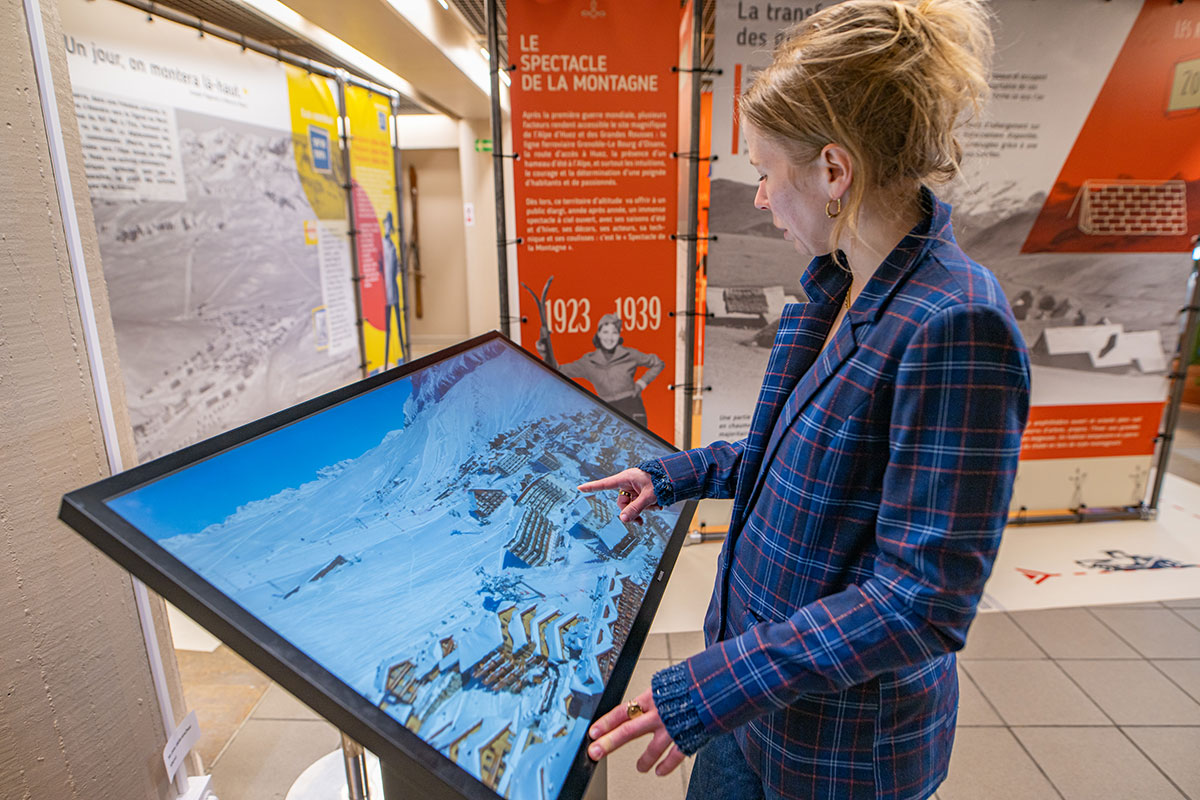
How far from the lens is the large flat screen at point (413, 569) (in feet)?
2.23

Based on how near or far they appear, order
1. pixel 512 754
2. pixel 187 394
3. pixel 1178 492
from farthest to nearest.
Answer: pixel 1178 492
pixel 187 394
pixel 512 754

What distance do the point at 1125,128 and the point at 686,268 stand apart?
7.02 ft

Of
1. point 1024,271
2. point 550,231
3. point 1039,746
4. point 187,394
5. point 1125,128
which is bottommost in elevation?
point 1039,746

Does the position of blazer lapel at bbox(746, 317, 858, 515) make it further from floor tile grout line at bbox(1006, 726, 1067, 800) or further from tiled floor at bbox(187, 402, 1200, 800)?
floor tile grout line at bbox(1006, 726, 1067, 800)

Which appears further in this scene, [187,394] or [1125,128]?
[187,394]

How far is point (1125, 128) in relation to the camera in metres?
3.00

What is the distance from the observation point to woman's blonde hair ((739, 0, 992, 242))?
0.72m

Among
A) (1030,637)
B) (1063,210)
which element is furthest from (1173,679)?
(1063,210)

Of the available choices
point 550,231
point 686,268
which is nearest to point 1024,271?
point 686,268

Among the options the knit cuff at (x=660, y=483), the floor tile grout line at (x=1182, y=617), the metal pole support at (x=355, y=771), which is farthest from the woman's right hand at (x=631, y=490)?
Answer: the floor tile grout line at (x=1182, y=617)

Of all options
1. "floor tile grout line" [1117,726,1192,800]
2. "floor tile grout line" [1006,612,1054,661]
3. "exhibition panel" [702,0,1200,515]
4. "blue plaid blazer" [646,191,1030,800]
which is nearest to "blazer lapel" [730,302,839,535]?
"blue plaid blazer" [646,191,1030,800]

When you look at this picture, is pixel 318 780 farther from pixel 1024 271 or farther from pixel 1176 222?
pixel 1176 222

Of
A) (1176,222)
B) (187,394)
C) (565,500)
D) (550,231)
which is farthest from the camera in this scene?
(187,394)

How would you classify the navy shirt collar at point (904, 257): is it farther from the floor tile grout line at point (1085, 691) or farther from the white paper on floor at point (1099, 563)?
the white paper on floor at point (1099, 563)
